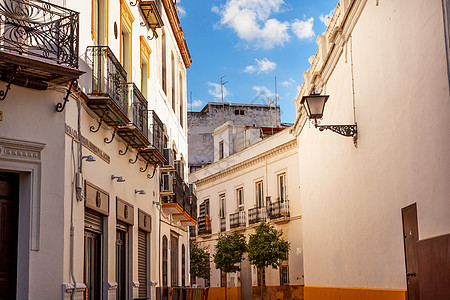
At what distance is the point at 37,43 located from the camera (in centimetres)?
868

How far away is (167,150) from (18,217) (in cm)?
869

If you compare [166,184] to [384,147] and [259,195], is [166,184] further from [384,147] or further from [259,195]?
[259,195]

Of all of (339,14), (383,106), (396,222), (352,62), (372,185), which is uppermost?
(339,14)

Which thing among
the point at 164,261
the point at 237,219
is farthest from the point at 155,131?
the point at 237,219

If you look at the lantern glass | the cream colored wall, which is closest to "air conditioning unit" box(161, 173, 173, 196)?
the cream colored wall

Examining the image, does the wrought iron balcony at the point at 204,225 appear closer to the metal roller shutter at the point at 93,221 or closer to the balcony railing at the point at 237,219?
the balcony railing at the point at 237,219

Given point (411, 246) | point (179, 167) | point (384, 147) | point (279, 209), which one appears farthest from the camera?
point (279, 209)

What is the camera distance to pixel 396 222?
10.4 m

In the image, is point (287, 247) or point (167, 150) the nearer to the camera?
point (167, 150)

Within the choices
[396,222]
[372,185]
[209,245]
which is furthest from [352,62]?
[209,245]

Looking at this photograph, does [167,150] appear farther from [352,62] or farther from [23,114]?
[23,114]

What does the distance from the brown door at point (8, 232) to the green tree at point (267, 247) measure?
62.7 feet

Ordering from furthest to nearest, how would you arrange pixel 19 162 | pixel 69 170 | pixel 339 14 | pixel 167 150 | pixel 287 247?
pixel 287 247 < pixel 167 150 < pixel 339 14 < pixel 69 170 < pixel 19 162

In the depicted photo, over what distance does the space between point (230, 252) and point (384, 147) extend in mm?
20750
